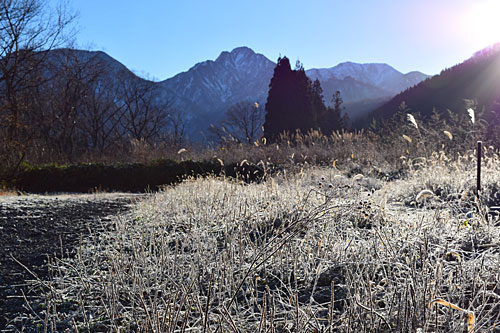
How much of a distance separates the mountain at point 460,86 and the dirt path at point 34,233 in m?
30.7

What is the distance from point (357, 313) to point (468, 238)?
1.58m

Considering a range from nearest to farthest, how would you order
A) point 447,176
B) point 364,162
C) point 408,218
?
point 408,218, point 447,176, point 364,162

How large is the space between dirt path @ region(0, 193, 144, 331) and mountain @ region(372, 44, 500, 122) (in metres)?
30.7

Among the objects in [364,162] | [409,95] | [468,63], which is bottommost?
[364,162]

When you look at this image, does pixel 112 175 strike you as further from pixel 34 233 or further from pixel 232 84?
pixel 232 84

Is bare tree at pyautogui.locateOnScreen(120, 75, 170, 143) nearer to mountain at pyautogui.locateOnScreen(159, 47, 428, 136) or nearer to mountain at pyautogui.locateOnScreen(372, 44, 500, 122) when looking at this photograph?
mountain at pyautogui.locateOnScreen(372, 44, 500, 122)

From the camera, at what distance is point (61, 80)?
2312cm

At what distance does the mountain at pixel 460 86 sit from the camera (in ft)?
98.4

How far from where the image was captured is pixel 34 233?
3.87 metres

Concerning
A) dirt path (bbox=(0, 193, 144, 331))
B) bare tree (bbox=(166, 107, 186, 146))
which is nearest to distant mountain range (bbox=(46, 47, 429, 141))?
bare tree (bbox=(166, 107, 186, 146))

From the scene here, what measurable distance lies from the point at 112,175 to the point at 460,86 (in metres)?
32.9

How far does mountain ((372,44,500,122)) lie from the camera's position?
3000 centimetres

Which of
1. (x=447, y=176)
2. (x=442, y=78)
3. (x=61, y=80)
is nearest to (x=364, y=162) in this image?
(x=447, y=176)

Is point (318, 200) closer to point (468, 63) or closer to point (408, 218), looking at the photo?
point (408, 218)
